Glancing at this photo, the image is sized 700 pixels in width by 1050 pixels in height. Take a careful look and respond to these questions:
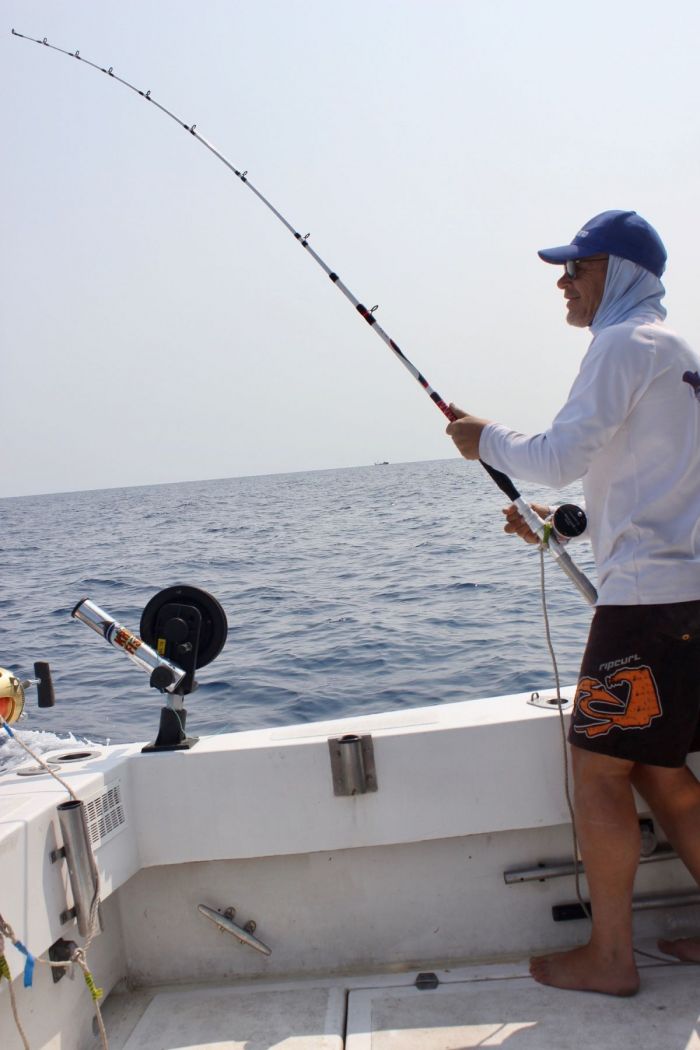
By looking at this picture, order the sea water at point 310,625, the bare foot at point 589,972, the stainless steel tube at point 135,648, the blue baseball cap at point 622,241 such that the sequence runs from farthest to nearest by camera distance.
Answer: the sea water at point 310,625 < the stainless steel tube at point 135,648 < the bare foot at point 589,972 < the blue baseball cap at point 622,241

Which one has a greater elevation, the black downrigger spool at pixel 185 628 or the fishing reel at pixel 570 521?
the fishing reel at pixel 570 521

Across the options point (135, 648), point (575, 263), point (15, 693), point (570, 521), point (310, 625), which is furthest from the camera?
point (310, 625)

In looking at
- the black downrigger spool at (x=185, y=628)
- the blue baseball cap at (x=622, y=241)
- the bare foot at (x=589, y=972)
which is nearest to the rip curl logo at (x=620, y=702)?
the bare foot at (x=589, y=972)

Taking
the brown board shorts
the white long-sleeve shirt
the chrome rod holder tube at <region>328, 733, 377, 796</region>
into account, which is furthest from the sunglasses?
the chrome rod holder tube at <region>328, 733, 377, 796</region>

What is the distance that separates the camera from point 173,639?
2322mm

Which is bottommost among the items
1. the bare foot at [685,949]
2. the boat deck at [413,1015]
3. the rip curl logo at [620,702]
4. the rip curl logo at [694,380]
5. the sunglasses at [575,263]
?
the boat deck at [413,1015]

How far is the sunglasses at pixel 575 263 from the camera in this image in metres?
1.86

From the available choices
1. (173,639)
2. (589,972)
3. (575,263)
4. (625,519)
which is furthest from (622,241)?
(589,972)

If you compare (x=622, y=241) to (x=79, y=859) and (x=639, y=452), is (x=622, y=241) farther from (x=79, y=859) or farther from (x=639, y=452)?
(x=79, y=859)

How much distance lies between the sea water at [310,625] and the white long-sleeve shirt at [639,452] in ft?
5.15

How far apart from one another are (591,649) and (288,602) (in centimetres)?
792

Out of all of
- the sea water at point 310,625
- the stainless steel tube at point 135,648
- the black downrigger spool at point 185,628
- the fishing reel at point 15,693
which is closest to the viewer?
the fishing reel at point 15,693

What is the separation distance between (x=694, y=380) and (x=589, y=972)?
126cm

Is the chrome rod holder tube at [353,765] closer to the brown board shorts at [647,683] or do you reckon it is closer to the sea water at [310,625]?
the brown board shorts at [647,683]
